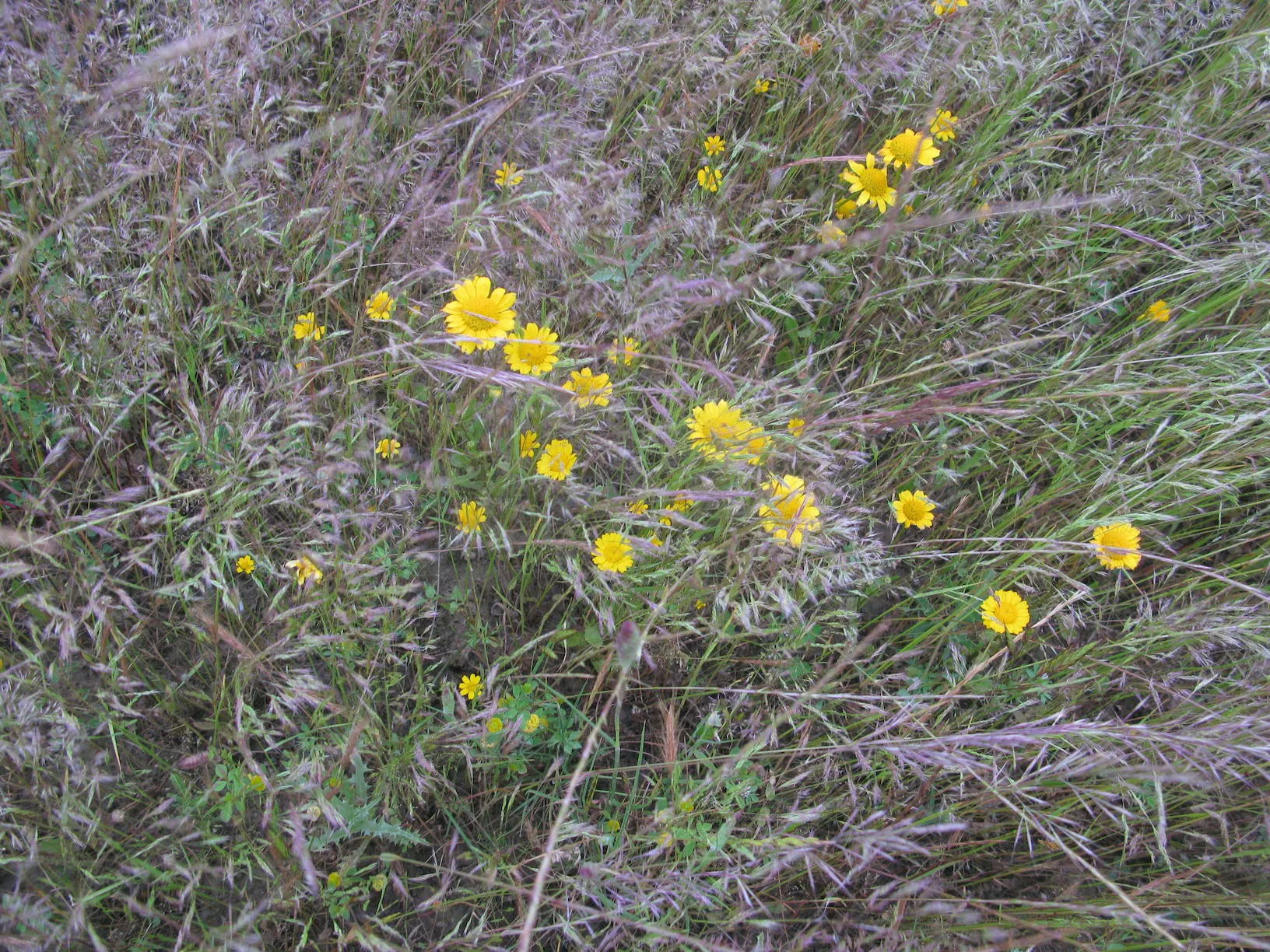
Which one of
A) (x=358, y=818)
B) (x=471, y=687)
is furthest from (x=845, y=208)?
(x=358, y=818)

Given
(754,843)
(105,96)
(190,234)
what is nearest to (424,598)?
(754,843)

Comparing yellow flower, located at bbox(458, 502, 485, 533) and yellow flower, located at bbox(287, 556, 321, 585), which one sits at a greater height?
yellow flower, located at bbox(287, 556, 321, 585)

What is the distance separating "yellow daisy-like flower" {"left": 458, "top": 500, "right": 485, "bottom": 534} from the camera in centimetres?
154

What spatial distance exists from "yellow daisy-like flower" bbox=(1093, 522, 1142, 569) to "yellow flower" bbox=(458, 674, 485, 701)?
4.58 ft

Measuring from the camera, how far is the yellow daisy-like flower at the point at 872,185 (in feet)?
6.63

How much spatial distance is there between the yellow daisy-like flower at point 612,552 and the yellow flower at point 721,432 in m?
0.25

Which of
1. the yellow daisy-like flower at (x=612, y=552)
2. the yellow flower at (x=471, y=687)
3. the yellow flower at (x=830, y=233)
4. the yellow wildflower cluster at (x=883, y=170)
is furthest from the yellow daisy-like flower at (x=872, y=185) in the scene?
the yellow flower at (x=471, y=687)

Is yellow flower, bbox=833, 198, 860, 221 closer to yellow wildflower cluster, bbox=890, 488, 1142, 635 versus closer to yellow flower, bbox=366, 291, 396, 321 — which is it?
yellow wildflower cluster, bbox=890, 488, 1142, 635

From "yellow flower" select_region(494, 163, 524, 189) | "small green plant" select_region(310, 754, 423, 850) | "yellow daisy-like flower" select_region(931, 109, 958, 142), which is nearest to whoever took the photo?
"small green plant" select_region(310, 754, 423, 850)

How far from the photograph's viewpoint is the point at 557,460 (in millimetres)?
1543

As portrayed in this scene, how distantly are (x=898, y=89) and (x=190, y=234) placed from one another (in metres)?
Answer: 2.06

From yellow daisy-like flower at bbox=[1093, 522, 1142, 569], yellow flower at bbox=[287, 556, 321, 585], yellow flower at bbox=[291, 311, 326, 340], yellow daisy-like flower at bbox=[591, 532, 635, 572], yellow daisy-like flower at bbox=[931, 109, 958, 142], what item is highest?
yellow daisy-like flower at bbox=[931, 109, 958, 142]

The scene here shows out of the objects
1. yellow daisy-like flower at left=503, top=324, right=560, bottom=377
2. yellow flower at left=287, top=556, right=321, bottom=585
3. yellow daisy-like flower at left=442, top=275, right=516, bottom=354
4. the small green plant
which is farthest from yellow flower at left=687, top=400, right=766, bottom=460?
the small green plant

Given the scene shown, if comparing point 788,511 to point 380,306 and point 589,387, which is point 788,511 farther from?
point 380,306
